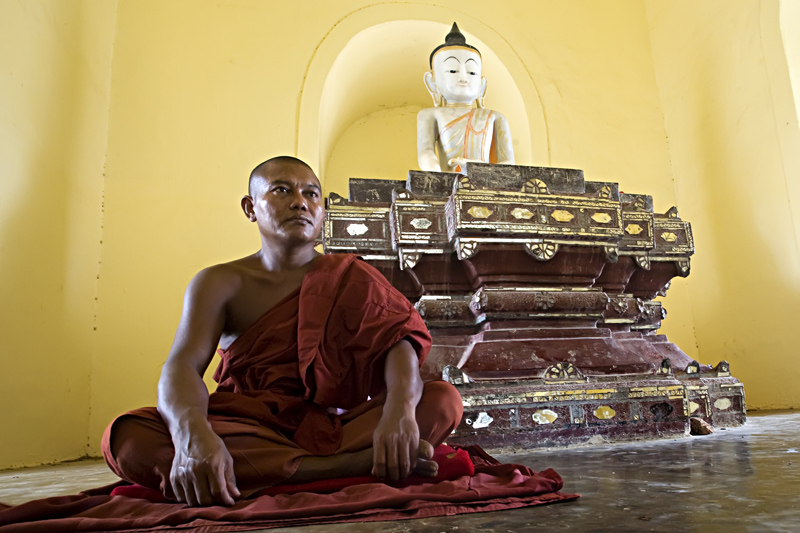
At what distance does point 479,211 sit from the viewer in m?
→ 2.47

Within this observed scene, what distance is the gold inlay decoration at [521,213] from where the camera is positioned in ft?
8.24

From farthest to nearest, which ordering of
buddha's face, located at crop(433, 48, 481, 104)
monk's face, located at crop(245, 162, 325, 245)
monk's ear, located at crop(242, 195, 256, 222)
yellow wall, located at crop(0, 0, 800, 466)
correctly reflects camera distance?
buddha's face, located at crop(433, 48, 481, 104)
yellow wall, located at crop(0, 0, 800, 466)
monk's ear, located at crop(242, 195, 256, 222)
monk's face, located at crop(245, 162, 325, 245)

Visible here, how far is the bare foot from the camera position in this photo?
124cm

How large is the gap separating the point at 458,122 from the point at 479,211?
4.95 feet

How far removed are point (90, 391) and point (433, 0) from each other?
3976mm

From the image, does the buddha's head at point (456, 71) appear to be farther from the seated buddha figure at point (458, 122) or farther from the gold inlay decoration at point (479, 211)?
the gold inlay decoration at point (479, 211)

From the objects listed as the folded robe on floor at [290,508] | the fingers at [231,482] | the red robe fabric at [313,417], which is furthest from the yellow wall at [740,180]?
the fingers at [231,482]

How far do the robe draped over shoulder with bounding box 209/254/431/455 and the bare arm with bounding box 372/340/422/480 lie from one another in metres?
0.15

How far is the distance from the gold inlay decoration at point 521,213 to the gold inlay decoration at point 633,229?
0.60 metres

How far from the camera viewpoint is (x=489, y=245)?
248 centimetres

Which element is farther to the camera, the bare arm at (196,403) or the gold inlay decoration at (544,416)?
the gold inlay decoration at (544,416)

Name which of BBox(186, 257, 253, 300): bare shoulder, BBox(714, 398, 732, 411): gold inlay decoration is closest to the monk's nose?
BBox(186, 257, 253, 300): bare shoulder

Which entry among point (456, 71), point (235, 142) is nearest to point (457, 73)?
point (456, 71)

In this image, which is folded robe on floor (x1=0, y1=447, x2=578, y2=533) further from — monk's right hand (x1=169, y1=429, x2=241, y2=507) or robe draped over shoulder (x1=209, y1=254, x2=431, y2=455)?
robe draped over shoulder (x1=209, y1=254, x2=431, y2=455)
